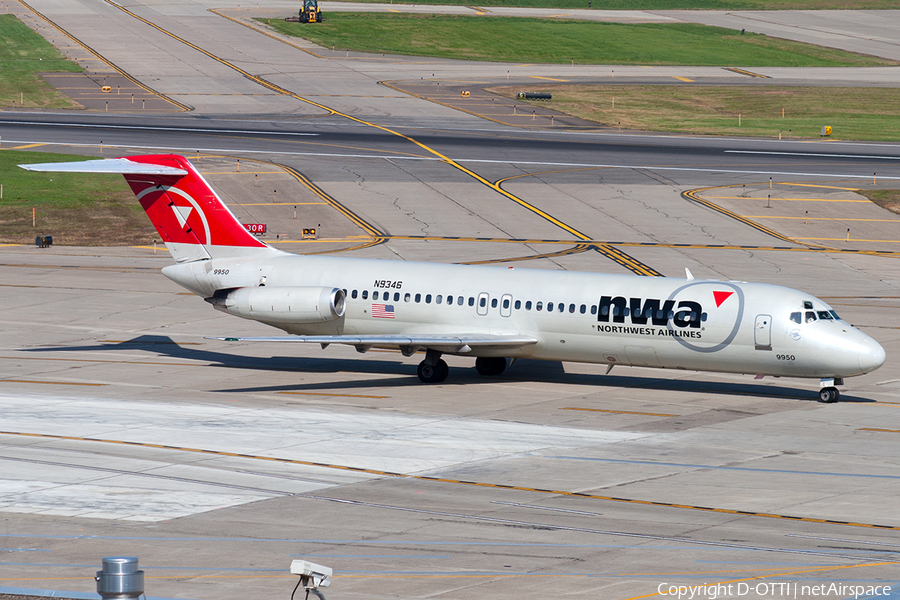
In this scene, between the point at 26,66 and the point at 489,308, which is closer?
the point at 489,308

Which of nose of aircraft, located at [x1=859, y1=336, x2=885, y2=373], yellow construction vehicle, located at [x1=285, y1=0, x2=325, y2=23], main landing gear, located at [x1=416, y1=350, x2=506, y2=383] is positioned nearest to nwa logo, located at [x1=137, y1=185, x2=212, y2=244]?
main landing gear, located at [x1=416, y1=350, x2=506, y2=383]

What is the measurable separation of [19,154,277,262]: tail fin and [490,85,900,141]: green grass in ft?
197

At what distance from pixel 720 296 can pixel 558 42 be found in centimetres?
10343

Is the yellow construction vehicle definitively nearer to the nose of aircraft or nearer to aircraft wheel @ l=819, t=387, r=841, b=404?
aircraft wheel @ l=819, t=387, r=841, b=404

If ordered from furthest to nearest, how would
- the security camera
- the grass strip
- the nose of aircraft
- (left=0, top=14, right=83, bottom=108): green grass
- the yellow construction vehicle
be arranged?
the grass strip → the yellow construction vehicle → (left=0, top=14, right=83, bottom=108): green grass → the nose of aircraft → the security camera

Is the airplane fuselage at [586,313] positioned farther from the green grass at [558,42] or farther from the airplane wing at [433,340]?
the green grass at [558,42]

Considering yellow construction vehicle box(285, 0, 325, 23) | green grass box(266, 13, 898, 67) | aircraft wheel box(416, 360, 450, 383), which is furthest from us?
yellow construction vehicle box(285, 0, 325, 23)

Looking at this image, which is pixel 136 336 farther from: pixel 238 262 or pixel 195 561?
pixel 195 561

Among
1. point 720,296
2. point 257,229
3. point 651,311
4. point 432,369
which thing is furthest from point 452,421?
point 257,229

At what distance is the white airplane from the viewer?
111ft

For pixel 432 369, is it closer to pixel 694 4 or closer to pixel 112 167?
pixel 112 167

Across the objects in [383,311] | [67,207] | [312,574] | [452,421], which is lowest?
[67,207]

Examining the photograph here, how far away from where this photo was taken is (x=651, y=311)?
34.6 m

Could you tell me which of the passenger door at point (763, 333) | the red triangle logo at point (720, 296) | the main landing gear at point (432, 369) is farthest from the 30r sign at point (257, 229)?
the passenger door at point (763, 333)
